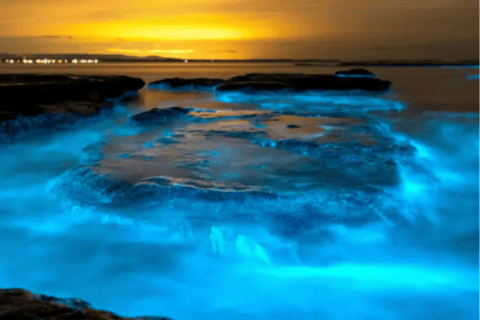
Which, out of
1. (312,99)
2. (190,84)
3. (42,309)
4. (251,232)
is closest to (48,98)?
(251,232)

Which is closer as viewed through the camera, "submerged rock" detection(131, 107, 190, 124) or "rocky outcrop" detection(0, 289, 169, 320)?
"rocky outcrop" detection(0, 289, 169, 320)

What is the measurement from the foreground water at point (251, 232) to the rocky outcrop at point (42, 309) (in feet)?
2.35

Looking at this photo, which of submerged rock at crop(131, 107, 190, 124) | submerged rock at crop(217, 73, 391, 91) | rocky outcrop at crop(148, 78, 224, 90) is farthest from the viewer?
rocky outcrop at crop(148, 78, 224, 90)

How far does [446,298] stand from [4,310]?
313cm

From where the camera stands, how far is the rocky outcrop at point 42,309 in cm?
215

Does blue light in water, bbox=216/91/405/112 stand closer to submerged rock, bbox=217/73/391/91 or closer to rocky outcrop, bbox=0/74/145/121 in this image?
submerged rock, bbox=217/73/391/91

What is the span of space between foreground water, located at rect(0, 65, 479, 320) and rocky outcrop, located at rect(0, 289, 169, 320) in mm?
718

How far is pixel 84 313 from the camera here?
2268 millimetres

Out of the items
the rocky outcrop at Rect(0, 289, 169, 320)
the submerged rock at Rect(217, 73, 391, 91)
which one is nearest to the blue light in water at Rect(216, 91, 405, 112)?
the submerged rock at Rect(217, 73, 391, 91)

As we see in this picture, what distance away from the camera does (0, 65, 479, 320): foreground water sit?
321 centimetres

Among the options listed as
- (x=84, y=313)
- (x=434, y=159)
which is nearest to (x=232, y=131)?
(x=434, y=159)

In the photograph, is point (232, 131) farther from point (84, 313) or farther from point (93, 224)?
point (84, 313)

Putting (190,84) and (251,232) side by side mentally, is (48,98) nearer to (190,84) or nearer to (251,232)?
(251,232)

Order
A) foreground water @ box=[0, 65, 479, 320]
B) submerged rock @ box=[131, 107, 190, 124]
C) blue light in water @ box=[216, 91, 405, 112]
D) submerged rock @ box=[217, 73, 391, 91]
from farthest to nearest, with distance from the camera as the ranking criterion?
submerged rock @ box=[217, 73, 391, 91] < blue light in water @ box=[216, 91, 405, 112] < submerged rock @ box=[131, 107, 190, 124] < foreground water @ box=[0, 65, 479, 320]
